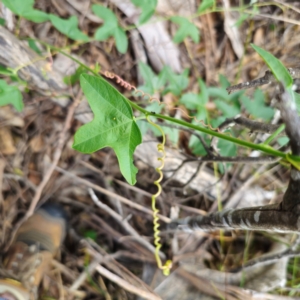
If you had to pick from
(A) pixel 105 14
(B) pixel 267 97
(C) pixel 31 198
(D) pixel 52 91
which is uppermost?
(A) pixel 105 14

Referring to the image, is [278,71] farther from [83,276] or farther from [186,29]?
[83,276]

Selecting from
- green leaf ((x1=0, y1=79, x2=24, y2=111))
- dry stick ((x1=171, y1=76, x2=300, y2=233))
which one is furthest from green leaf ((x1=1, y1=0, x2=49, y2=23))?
dry stick ((x1=171, y1=76, x2=300, y2=233))

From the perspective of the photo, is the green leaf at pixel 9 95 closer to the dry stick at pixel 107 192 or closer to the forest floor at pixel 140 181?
the forest floor at pixel 140 181

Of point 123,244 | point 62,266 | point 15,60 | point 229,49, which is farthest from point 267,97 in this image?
point 62,266

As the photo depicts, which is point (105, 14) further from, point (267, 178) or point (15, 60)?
point (267, 178)

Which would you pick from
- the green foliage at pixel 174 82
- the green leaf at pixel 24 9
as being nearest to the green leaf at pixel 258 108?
the green foliage at pixel 174 82

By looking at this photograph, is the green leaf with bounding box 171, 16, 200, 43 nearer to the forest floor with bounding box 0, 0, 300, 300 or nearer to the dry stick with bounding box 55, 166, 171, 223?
the forest floor with bounding box 0, 0, 300, 300
